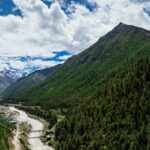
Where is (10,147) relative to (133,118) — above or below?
below

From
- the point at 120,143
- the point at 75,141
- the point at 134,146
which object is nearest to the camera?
the point at 134,146

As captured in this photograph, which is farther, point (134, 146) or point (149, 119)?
point (149, 119)

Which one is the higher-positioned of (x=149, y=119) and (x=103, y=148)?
(x=149, y=119)

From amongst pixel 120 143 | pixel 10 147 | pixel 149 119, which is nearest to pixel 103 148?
pixel 120 143

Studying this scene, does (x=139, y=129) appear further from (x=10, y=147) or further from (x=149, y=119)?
(x=10, y=147)

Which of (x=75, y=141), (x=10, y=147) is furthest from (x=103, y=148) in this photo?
(x=10, y=147)

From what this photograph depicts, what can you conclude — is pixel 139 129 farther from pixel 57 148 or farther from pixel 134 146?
pixel 57 148

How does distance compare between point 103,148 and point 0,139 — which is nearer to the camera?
point 103,148

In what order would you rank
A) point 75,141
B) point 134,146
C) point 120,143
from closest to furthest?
point 134,146 → point 120,143 → point 75,141
